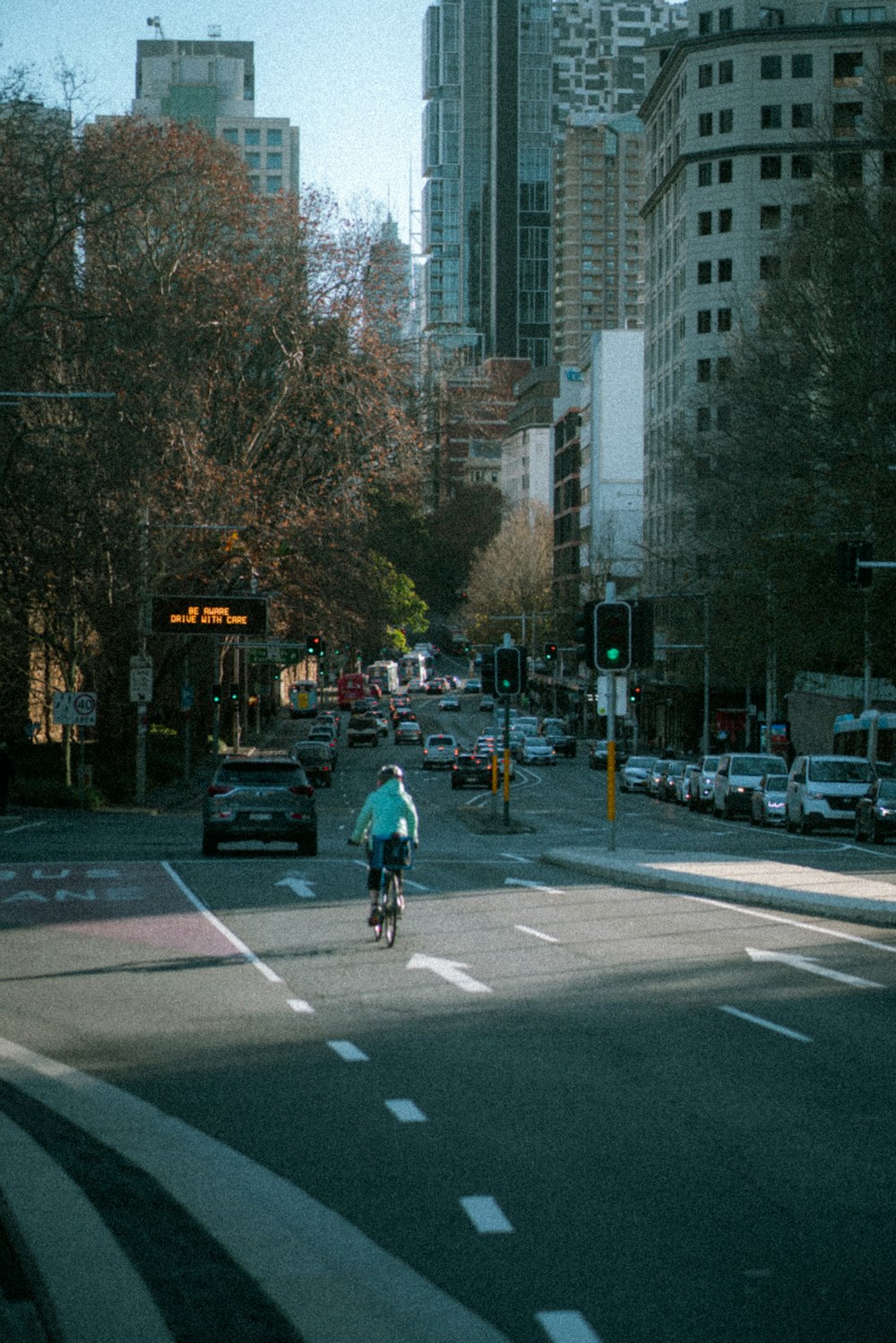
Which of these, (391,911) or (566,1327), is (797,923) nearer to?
(391,911)

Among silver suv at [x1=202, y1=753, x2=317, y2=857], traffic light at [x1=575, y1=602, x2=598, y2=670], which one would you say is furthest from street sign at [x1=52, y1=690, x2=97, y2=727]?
traffic light at [x1=575, y1=602, x2=598, y2=670]

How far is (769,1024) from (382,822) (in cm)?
606

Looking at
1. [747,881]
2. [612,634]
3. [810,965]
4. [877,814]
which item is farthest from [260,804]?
[810,965]

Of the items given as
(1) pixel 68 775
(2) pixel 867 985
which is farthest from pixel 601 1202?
(1) pixel 68 775

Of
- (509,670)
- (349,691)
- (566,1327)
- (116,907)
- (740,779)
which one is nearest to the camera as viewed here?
(566,1327)

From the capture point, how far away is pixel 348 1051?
13062 mm

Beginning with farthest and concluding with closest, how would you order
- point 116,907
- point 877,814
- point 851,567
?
point 877,814 → point 851,567 → point 116,907

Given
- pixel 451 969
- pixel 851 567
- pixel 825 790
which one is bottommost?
pixel 451 969

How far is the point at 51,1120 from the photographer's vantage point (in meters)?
10.9

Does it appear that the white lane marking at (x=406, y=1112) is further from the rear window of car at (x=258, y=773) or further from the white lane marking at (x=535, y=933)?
the rear window of car at (x=258, y=773)

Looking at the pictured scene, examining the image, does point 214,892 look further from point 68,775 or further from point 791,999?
point 68,775

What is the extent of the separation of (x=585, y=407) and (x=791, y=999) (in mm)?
137001

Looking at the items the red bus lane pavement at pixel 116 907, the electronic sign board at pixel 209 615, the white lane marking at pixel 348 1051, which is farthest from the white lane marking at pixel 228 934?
the electronic sign board at pixel 209 615

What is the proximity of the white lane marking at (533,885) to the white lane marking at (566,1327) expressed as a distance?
19.0m
